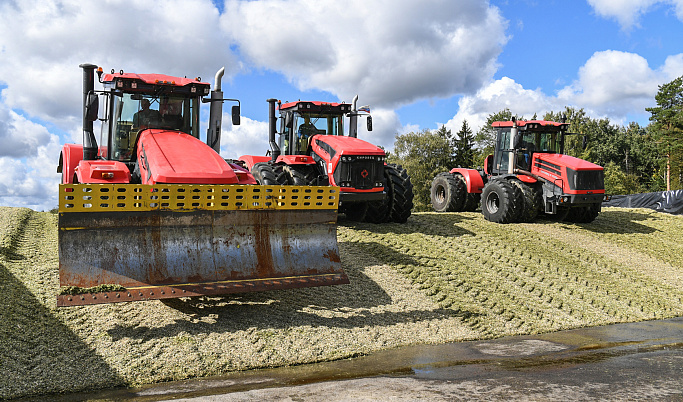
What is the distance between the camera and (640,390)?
4180 millimetres

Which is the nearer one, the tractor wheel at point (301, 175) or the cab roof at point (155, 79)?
the cab roof at point (155, 79)

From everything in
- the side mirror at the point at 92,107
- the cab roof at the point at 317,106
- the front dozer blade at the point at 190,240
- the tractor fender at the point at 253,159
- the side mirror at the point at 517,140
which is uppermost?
the cab roof at the point at 317,106

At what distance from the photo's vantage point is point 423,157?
4634 centimetres

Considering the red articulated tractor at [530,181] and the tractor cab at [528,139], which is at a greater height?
the tractor cab at [528,139]

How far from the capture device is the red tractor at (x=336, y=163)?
10.3 metres

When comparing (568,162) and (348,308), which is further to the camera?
(568,162)

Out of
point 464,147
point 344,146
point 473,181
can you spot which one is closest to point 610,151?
point 464,147

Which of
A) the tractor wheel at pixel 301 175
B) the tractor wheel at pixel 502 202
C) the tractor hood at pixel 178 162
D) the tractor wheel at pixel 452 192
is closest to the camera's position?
the tractor hood at pixel 178 162

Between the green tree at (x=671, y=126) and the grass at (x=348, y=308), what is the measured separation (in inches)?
1286

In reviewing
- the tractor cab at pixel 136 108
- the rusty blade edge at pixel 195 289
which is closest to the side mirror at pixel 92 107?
the tractor cab at pixel 136 108

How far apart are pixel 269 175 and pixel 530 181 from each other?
676 centimetres

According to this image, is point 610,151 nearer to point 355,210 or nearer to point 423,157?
point 423,157

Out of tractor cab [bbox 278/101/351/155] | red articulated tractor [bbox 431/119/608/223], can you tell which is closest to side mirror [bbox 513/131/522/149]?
red articulated tractor [bbox 431/119/608/223]

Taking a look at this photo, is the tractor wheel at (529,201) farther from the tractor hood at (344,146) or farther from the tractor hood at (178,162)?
the tractor hood at (178,162)
